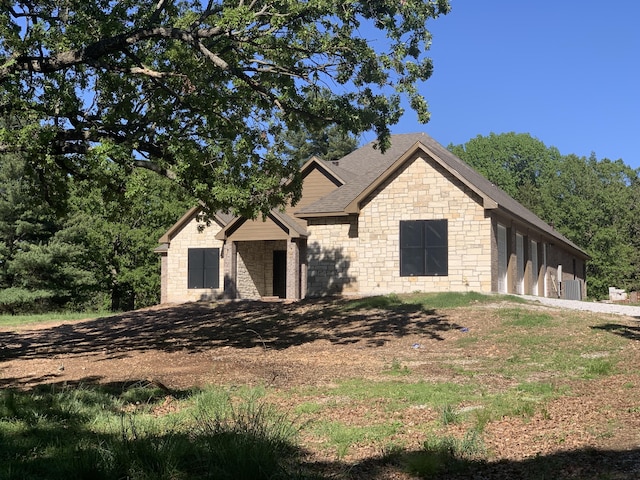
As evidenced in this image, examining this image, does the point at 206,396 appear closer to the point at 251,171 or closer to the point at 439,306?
the point at 251,171

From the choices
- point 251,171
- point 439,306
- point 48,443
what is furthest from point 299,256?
point 48,443

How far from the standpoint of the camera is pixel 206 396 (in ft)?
28.3

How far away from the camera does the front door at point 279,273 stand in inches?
1219

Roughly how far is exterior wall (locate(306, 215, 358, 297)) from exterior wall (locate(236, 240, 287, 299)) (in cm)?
535

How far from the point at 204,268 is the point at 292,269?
18.3ft

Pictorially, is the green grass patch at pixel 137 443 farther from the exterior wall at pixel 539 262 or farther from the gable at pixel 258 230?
the gable at pixel 258 230

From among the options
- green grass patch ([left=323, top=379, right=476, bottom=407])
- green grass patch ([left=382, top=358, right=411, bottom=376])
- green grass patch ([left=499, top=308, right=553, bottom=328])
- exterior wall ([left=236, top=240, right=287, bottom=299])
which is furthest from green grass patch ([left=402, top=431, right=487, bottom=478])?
exterior wall ([left=236, top=240, right=287, bottom=299])

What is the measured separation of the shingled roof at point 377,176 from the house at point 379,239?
2.1 inches

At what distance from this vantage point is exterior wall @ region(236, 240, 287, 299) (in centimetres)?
2932

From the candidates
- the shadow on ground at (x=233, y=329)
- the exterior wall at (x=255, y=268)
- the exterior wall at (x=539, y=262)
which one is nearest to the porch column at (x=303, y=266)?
the exterior wall at (x=255, y=268)

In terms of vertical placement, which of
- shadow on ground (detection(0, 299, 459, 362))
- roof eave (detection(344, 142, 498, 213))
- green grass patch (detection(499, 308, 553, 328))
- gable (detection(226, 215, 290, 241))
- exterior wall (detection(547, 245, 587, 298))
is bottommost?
shadow on ground (detection(0, 299, 459, 362))

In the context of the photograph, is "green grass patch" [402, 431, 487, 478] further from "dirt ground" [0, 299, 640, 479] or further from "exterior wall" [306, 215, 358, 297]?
"exterior wall" [306, 215, 358, 297]

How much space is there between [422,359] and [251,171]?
6.05 meters

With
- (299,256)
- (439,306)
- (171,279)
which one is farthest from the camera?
(171,279)
